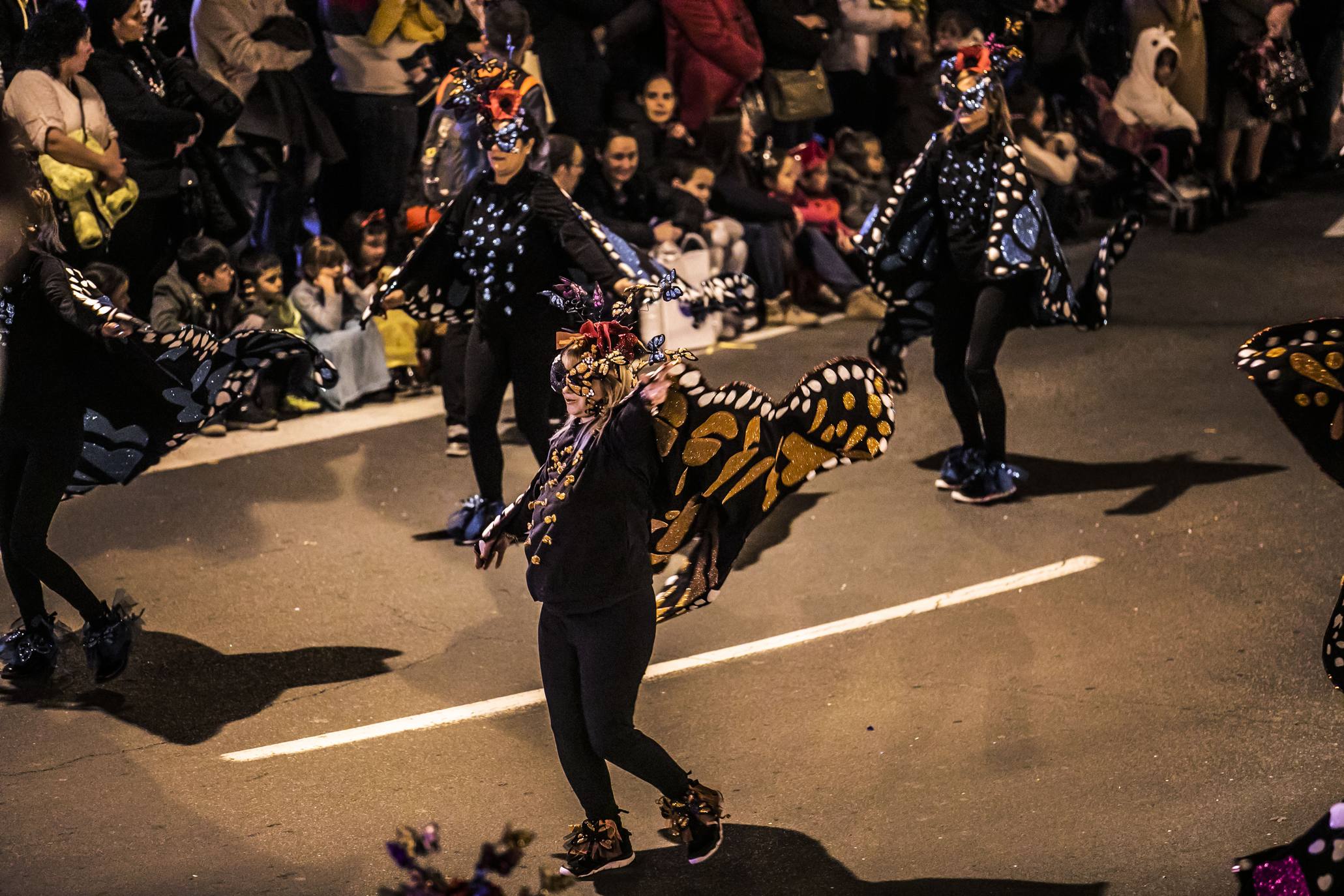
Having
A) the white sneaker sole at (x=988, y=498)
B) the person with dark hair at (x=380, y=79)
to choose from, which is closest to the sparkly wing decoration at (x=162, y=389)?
the white sneaker sole at (x=988, y=498)

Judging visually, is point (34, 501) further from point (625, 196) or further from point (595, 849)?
point (625, 196)

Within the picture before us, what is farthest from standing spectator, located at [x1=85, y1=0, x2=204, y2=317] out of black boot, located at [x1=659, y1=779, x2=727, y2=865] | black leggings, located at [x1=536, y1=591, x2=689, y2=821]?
black boot, located at [x1=659, y1=779, x2=727, y2=865]

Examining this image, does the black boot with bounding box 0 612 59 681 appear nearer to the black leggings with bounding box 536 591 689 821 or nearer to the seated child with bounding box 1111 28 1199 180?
the black leggings with bounding box 536 591 689 821

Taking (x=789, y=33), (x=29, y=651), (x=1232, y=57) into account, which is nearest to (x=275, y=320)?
(x=29, y=651)

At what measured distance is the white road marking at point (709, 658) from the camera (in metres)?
6.06

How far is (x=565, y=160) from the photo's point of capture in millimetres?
10055

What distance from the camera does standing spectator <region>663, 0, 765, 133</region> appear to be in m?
11.7

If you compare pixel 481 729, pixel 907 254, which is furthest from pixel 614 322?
pixel 907 254

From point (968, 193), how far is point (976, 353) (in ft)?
2.54

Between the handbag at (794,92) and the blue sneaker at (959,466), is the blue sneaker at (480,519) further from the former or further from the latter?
the handbag at (794,92)

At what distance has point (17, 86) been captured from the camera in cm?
850

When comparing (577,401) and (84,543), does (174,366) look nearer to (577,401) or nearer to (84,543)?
(84,543)

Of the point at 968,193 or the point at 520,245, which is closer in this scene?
the point at 520,245

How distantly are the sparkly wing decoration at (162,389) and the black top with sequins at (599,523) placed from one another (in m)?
2.25
